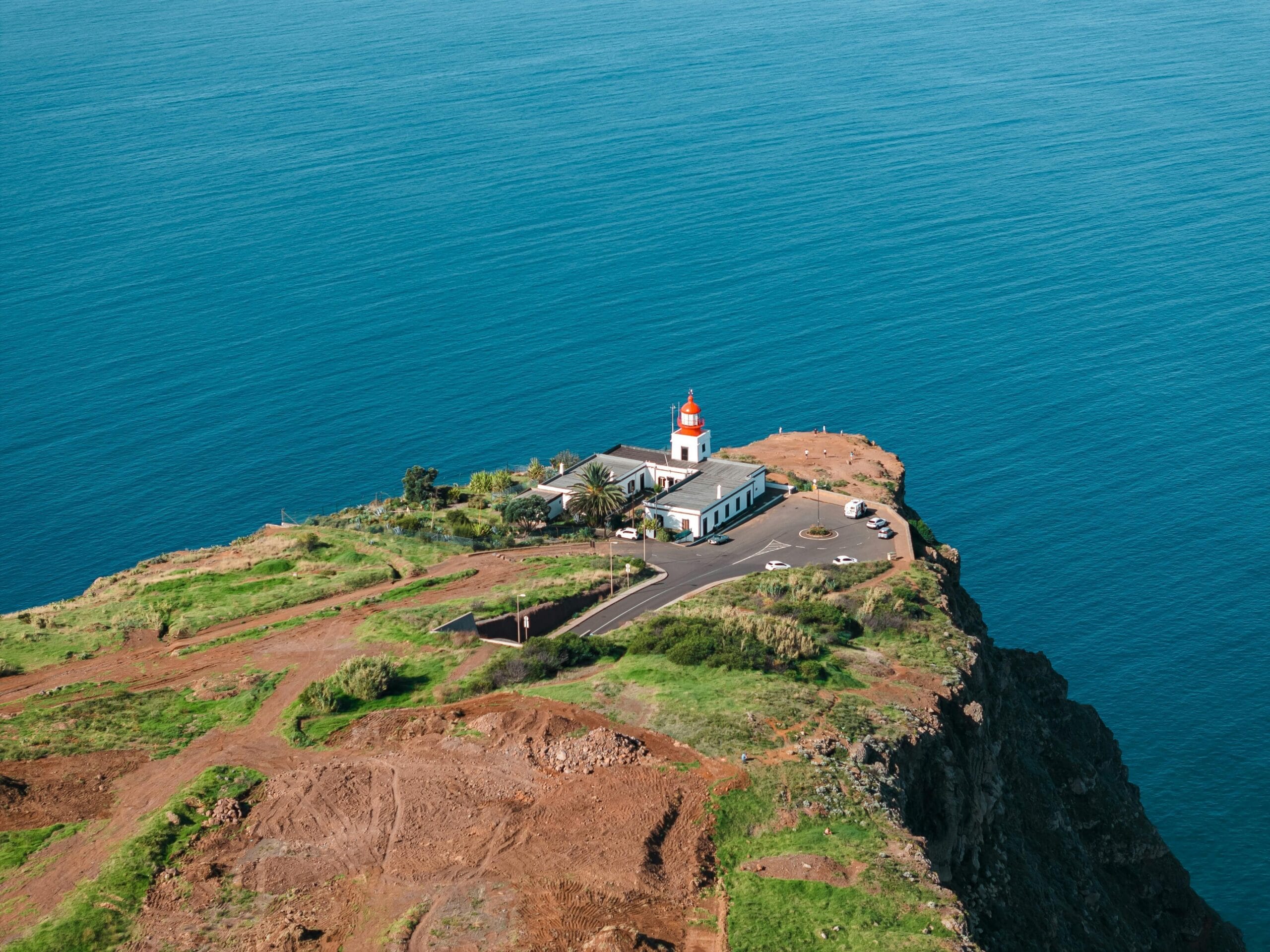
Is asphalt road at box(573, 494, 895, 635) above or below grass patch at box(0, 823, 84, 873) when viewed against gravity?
below

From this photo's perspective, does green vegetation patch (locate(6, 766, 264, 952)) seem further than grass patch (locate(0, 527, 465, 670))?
No

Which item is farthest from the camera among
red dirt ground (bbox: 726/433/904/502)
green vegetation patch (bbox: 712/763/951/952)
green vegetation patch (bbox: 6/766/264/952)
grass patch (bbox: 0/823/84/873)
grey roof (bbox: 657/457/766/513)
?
red dirt ground (bbox: 726/433/904/502)

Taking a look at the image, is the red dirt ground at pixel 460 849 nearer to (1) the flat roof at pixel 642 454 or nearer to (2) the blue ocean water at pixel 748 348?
(1) the flat roof at pixel 642 454

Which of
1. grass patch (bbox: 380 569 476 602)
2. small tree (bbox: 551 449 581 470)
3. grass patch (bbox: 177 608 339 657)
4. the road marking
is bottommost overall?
the road marking

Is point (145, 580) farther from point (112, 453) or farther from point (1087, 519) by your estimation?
point (1087, 519)

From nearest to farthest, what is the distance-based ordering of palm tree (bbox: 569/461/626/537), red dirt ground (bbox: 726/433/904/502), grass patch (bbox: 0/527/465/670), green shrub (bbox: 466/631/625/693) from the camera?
green shrub (bbox: 466/631/625/693) → grass patch (bbox: 0/527/465/670) → palm tree (bbox: 569/461/626/537) → red dirt ground (bbox: 726/433/904/502)

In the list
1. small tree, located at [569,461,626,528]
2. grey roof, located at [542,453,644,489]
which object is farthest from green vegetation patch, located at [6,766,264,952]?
grey roof, located at [542,453,644,489]

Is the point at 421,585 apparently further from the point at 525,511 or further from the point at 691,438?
the point at 691,438

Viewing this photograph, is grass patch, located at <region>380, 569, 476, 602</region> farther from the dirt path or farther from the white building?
the white building
